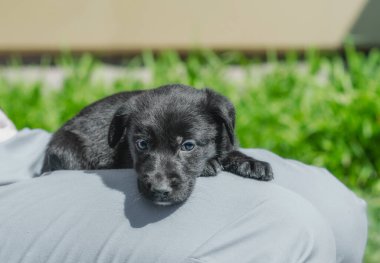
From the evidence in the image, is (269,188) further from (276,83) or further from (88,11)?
(88,11)

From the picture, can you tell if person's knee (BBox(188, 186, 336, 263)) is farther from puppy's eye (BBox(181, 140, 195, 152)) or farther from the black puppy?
puppy's eye (BBox(181, 140, 195, 152))

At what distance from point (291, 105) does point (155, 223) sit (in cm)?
383

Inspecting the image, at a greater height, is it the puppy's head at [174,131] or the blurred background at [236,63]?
the puppy's head at [174,131]

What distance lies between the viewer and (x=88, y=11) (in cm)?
782

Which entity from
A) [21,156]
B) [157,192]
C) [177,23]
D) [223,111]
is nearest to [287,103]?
[177,23]

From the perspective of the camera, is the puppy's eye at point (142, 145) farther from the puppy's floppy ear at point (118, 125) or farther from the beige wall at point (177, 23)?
the beige wall at point (177, 23)

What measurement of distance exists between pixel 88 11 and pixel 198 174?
18.4 ft

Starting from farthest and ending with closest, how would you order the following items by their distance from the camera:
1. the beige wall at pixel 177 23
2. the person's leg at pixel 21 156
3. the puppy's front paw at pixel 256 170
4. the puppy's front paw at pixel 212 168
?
the beige wall at pixel 177 23 < the puppy's front paw at pixel 212 168 < the person's leg at pixel 21 156 < the puppy's front paw at pixel 256 170

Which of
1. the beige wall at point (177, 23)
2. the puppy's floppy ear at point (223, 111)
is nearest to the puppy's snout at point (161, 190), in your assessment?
the puppy's floppy ear at point (223, 111)

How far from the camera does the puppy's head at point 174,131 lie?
2578 mm

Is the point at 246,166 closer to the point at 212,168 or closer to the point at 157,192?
the point at 212,168

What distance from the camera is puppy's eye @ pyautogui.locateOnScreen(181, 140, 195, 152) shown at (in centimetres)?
271

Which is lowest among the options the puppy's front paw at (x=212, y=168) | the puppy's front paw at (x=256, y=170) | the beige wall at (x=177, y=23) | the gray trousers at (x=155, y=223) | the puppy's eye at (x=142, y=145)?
the beige wall at (x=177, y=23)

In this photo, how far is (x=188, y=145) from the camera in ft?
8.95
